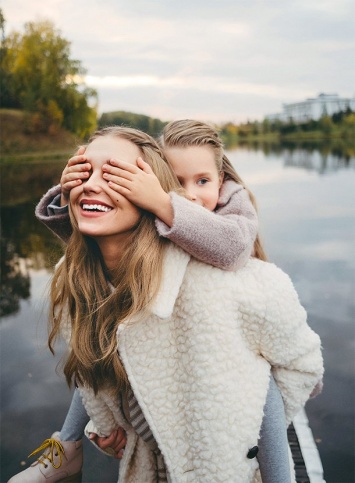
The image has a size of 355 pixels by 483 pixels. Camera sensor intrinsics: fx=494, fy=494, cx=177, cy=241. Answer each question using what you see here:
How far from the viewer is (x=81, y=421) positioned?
2141 millimetres

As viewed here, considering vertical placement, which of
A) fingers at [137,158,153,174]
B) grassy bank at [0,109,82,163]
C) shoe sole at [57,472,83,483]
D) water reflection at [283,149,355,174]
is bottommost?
shoe sole at [57,472,83,483]

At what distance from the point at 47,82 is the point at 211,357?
44725 mm

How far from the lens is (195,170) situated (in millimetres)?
1829

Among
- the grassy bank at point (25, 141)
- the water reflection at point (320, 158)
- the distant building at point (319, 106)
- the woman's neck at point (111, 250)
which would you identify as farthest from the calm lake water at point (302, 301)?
the distant building at point (319, 106)

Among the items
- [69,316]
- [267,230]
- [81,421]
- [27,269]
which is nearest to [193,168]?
[69,316]

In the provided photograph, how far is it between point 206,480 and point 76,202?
1.00 m

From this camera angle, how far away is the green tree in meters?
41.9

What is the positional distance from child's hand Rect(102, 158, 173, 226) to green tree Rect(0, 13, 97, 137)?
41.9 m

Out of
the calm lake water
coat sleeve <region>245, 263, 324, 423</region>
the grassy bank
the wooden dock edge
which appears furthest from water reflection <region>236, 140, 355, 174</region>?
coat sleeve <region>245, 263, 324, 423</region>

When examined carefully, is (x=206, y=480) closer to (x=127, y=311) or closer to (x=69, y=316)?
(x=127, y=311)

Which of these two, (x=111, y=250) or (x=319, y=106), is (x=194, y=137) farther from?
(x=319, y=106)

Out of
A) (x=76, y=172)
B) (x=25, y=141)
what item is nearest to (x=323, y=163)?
(x=25, y=141)

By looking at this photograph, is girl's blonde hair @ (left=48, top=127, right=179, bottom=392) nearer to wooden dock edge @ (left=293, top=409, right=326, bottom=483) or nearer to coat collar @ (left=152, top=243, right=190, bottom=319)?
coat collar @ (left=152, top=243, right=190, bottom=319)

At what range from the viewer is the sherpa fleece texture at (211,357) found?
156cm
